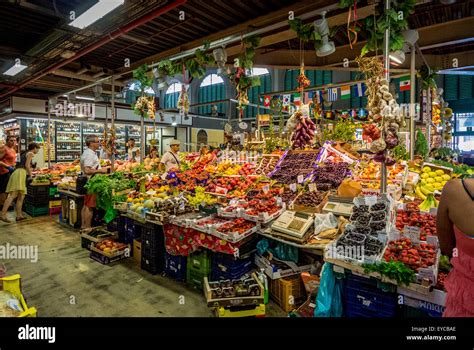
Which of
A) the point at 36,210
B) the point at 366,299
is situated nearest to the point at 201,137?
the point at 36,210

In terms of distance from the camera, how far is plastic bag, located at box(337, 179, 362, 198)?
12.2ft

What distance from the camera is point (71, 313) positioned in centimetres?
320

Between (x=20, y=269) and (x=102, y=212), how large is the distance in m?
2.37

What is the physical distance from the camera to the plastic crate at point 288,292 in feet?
10.9

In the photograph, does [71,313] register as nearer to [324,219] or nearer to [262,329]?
[262,329]

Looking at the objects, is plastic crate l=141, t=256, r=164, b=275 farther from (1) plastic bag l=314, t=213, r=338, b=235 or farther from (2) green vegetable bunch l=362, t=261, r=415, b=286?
(2) green vegetable bunch l=362, t=261, r=415, b=286

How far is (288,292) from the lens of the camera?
10.9 feet

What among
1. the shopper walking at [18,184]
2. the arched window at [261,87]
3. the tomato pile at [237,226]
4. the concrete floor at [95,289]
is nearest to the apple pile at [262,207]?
the tomato pile at [237,226]

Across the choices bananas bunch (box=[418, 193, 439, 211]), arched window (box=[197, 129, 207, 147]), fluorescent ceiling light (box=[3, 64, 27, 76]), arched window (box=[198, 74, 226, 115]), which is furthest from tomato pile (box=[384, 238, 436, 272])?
arched window (box=[198, 74, 226, 115])

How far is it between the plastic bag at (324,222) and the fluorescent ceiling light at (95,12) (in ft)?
11.5

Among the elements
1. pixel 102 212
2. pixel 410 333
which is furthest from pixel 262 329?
pixel 102 212

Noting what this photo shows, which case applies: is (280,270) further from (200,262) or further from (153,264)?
(153,264)

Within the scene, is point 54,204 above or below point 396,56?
below

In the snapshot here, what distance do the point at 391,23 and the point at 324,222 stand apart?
2.30 meters
